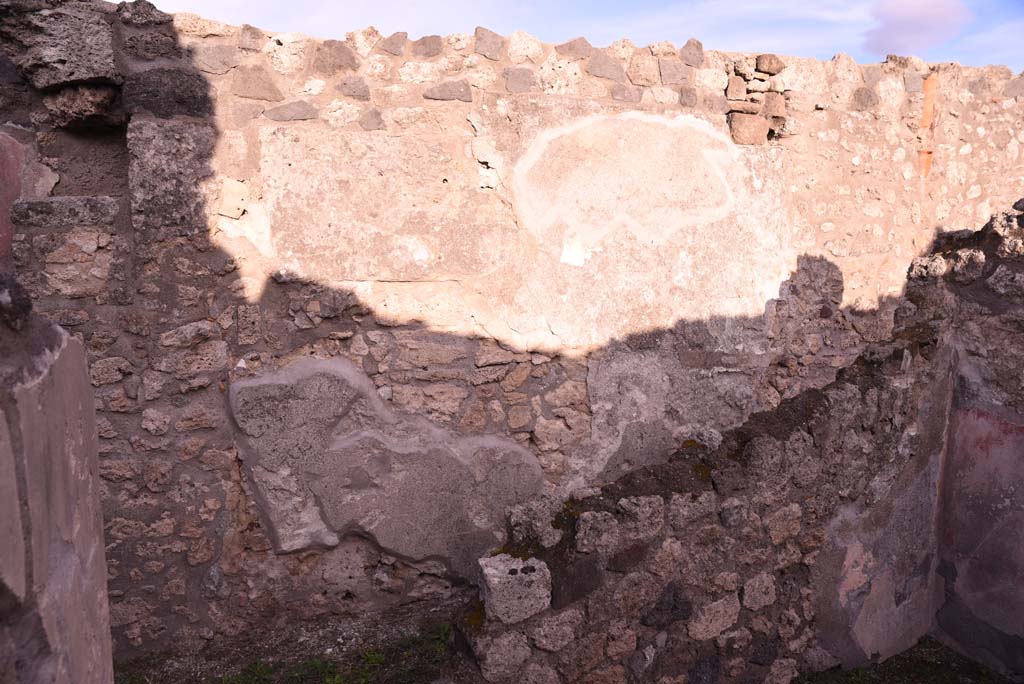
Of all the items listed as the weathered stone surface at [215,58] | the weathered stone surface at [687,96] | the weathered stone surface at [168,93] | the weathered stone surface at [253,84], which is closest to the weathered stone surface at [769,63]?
the weathered stone surface at [687,96]

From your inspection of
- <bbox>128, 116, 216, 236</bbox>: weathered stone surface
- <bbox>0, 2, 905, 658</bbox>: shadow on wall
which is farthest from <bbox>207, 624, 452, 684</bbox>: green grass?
<bbox>128, 116, 216, 236</bbox>: weathered stone surface

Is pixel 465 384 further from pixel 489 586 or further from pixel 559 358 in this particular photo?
pixel 489 586

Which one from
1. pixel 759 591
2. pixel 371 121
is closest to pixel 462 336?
pixel 371 121

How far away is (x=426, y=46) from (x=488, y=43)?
27cm

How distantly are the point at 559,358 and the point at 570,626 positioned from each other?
1.28 metres

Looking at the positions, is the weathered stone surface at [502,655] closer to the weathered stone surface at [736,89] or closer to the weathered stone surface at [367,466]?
the weathered stone surface at [367,466]

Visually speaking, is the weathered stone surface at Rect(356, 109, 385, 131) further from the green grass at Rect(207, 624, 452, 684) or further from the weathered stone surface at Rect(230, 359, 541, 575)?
the green grass at Rect(207, 624, 452, 684)

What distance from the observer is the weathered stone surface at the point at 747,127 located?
3.50m

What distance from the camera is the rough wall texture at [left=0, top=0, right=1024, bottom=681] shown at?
2.62 metres

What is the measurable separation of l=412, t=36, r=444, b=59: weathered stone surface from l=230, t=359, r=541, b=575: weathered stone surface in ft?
4.37

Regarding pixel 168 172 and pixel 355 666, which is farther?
pixel 355 666

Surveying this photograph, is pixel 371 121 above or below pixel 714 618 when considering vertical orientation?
above

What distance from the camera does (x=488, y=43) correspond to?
3.07 meters

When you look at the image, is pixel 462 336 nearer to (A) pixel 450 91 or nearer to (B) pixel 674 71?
(A) pixel 450 91
